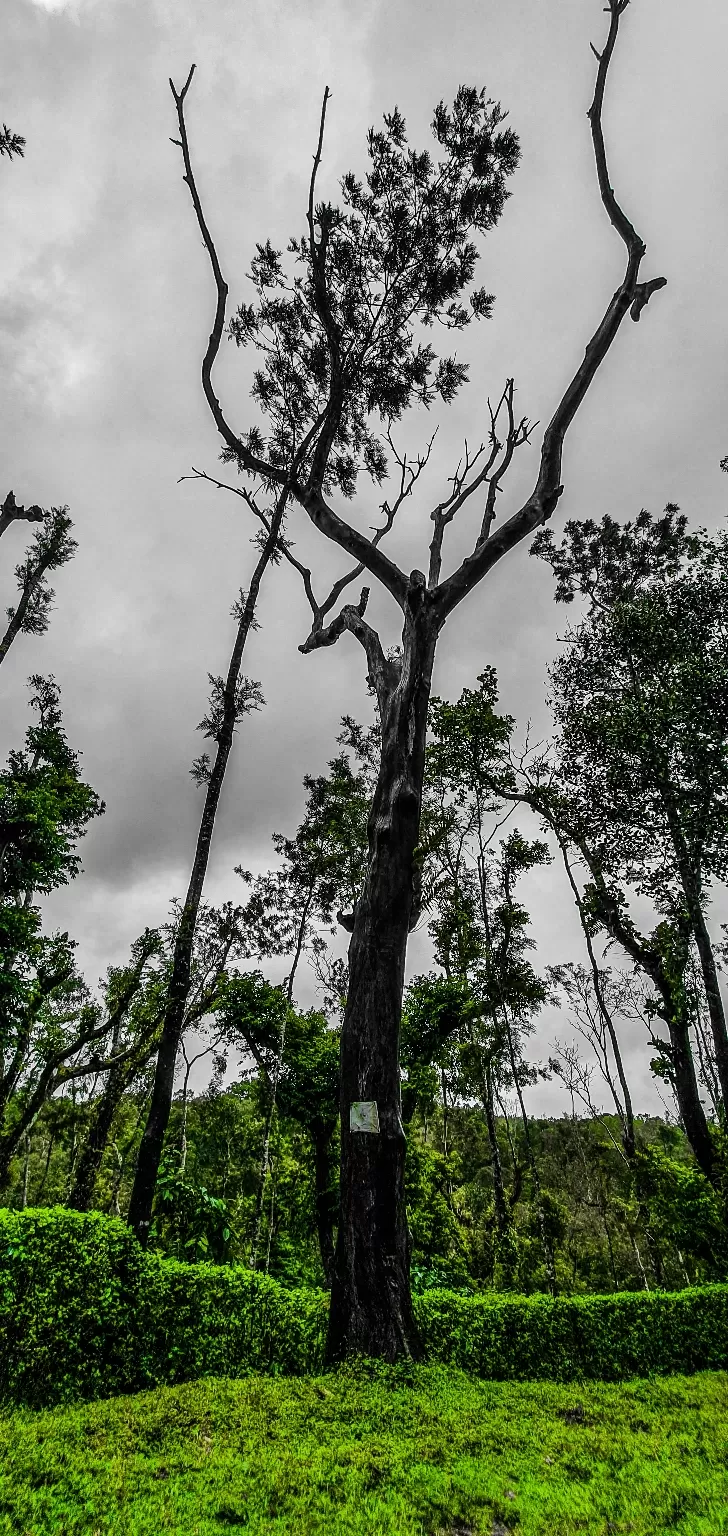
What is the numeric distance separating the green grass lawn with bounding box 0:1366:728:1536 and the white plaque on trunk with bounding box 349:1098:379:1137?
156 centimetres

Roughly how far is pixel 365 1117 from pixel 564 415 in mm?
8288

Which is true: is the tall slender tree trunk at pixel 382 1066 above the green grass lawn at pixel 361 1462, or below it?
above

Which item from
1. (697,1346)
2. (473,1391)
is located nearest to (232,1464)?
(473,1391)

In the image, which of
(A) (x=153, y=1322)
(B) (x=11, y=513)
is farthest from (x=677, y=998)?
(B) (x=11, y=513)

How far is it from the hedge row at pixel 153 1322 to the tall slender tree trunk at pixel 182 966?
0.87 metres

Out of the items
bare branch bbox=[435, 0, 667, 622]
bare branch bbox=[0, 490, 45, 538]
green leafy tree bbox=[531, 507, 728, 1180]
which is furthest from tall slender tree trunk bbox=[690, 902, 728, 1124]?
bare branch bbox=[0, 490, 45, 538]

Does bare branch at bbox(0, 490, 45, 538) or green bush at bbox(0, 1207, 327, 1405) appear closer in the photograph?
green bush at bbox(0, 1207, 327, 1405)

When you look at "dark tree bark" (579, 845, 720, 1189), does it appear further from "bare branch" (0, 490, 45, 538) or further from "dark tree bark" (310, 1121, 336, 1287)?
"bare branch" (0, 490, 45, 538)

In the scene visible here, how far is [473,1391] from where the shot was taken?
493 cm

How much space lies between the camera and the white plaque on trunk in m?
5.64

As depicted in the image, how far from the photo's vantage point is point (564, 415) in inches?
322

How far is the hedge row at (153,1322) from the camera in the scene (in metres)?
5.52

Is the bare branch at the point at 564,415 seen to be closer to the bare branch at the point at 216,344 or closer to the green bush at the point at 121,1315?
the bare branch at the point at 216,344

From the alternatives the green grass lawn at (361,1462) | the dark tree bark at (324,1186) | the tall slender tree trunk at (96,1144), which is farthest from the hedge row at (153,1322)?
the dark tree bark at (324,1186)
